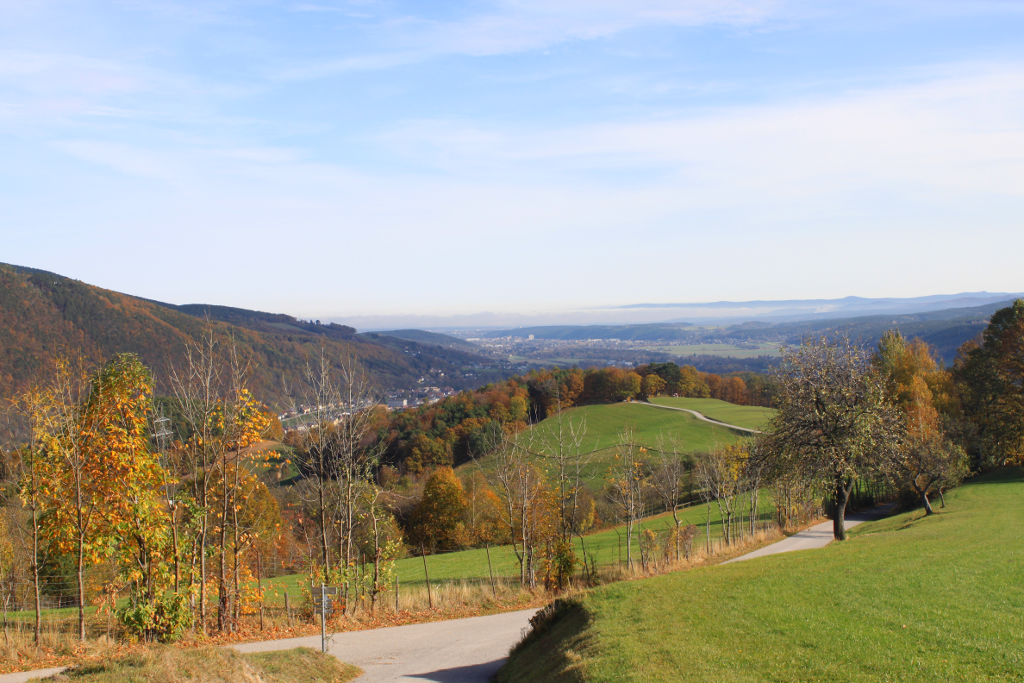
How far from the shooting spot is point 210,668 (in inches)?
355

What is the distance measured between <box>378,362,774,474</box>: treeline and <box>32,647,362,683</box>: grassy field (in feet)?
153

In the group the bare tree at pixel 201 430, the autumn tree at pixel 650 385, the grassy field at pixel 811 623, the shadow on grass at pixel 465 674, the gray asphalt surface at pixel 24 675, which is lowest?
the autumn tree at pixel 650 385

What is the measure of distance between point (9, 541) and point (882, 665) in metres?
26.8

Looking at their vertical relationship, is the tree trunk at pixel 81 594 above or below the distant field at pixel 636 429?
above

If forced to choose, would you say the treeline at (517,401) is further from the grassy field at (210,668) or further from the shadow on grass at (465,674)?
the grassy field at (210,668)

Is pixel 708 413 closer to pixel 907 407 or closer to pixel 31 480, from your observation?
pixel 907 407

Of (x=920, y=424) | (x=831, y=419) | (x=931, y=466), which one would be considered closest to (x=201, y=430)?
(x=831, y=419)

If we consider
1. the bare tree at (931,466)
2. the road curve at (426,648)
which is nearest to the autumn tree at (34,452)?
the road curve at (426,648)

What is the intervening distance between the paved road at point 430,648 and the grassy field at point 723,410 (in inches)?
2470

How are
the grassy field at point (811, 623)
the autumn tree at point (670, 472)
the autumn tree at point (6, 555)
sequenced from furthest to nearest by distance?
1. the autumn tree at point (670, 472)
2. the autumn tree at point (6, 555)
3. the grassy field at point (811, 623)

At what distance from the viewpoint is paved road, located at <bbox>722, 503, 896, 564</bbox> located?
23.5 metres

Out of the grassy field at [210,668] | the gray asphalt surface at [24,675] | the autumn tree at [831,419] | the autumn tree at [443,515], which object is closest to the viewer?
the grassy field at [210,668]

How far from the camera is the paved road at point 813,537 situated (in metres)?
23.5

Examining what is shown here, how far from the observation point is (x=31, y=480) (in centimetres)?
1290
